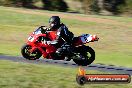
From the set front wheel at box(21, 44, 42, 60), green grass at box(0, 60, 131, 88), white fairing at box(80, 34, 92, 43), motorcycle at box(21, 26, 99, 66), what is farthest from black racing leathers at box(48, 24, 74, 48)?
green grass at box(0, 60, 131, 88)

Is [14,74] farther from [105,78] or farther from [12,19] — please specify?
[12,19]

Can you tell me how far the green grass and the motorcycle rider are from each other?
3.15 ft

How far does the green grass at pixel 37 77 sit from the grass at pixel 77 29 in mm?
9193

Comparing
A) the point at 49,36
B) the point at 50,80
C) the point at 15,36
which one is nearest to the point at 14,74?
the point at 50,80

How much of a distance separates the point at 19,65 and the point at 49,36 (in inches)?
70.3

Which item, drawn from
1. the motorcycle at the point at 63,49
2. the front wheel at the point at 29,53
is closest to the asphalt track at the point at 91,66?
the front wheel at the point at 29,53

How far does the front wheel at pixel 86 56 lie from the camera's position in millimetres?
16781

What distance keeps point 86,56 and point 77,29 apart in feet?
65.4

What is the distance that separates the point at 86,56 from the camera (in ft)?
55.3

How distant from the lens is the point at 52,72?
1577 cm

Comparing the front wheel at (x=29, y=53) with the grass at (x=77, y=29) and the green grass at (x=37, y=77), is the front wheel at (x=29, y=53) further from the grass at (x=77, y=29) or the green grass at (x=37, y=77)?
the grass at (x=77, y=29)

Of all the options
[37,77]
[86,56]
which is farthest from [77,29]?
[37,77]

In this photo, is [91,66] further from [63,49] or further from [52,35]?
[52,35]

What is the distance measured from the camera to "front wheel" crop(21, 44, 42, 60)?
1727 centimetres
